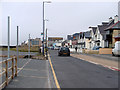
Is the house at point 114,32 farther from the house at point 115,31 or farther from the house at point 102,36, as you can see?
the house at point 102,36

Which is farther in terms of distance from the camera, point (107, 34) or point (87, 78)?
point (107, 34)

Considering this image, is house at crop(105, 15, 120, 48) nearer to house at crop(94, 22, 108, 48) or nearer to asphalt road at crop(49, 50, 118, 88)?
house at crop(94, 22, 108, 48)

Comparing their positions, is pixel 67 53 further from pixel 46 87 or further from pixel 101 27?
pixel 101 27

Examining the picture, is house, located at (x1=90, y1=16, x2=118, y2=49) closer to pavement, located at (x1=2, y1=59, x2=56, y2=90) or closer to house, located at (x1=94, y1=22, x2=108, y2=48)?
house, located at (x1=94, y1=22, x2=108, y2=48)

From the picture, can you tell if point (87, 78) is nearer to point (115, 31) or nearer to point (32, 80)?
point (32, 80)

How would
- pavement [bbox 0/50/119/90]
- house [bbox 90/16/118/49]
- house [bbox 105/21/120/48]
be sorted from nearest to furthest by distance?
1. pavement [bbox 0/50/119/90]
2. house [bbox 105/21/120/48]
3. house [bbox 90/16/118/49]

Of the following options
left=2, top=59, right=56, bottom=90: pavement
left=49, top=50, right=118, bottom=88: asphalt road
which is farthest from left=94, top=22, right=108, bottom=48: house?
left=2, top=59, right=56, bottom=90: pavement

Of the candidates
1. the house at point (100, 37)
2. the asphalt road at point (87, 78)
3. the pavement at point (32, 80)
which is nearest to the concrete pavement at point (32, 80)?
the pavement at point (32, 80)

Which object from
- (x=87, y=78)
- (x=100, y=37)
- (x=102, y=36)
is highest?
(x=102, y=36)

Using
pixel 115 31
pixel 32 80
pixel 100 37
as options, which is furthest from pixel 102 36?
pixel 32 80

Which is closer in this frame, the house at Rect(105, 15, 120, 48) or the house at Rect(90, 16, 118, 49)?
the house at Rect(105, 15, 120, 48)

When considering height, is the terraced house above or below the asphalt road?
above

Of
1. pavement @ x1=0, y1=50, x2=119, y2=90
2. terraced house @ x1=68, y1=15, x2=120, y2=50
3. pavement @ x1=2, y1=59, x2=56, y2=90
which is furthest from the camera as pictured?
terraced house @ x1=68, y1=15, x2=120, y2=50

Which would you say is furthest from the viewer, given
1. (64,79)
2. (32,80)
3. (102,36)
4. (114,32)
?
(102,36)
